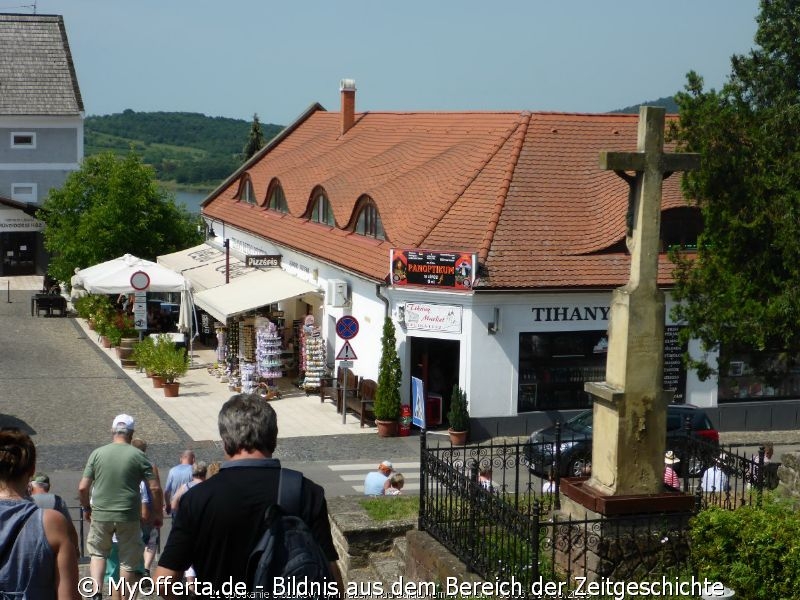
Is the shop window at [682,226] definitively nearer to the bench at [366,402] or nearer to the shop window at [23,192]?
the bench at [366,402]

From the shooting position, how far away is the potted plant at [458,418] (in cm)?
2398

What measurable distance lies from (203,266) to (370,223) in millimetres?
8276

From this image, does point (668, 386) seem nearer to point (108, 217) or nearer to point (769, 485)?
point (769, 485)

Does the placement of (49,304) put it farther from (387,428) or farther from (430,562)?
(430,562)

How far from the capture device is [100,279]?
105 feet

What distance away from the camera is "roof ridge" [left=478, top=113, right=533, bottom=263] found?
24500 millimetres

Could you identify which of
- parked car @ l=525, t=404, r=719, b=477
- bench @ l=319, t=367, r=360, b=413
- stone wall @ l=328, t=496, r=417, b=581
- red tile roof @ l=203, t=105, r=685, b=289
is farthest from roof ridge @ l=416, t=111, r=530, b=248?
stone wall @ l=328, t=496, r=417, b=581

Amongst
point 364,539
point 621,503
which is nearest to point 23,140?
point 364,539

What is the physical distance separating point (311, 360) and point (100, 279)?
710cm

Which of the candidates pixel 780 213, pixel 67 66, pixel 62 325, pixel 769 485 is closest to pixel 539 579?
pixel 769 485

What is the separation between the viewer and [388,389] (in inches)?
966

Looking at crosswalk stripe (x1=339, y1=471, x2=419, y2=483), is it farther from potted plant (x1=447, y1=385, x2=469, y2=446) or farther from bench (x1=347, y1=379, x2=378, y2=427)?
bench (x1=347, y1=379, x2=378, y2=427)

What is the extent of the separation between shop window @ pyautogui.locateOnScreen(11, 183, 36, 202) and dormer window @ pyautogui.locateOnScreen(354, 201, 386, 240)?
2788 centimetres

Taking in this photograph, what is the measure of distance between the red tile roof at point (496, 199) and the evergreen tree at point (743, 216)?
13.1 ft
